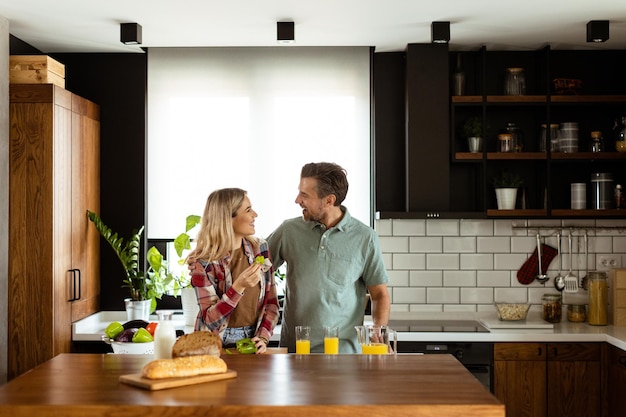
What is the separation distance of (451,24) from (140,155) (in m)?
2.33

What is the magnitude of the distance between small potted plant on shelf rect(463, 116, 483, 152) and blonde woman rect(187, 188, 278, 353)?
2.30 m

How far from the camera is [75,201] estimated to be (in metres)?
5.22

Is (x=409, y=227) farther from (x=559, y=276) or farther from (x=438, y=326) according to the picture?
(x=559, y=276)

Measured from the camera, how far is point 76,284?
17.1 feet

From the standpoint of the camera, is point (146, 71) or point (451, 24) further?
point (146, 71)

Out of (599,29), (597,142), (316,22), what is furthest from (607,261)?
(316,22)

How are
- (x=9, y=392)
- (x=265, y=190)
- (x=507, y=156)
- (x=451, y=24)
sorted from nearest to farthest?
(x=9, y=392)
(x=451, y=24)
(x=507, y=156)
(x=265, y=190)

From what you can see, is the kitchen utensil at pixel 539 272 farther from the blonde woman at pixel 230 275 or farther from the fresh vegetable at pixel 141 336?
the fresh vegetable at pixel 141 336

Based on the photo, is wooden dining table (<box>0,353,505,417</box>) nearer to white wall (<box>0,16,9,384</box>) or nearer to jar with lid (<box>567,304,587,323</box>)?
white wall (<box>0,16,9,384</box>)

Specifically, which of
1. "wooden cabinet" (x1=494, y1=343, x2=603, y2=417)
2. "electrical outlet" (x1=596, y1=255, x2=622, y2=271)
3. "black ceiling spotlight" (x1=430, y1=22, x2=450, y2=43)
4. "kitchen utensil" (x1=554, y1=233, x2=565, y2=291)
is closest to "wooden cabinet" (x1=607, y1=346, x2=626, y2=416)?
"wooden cabinet" (x1=494, y1=343, x2=603, y2=417)

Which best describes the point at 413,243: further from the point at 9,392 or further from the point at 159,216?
the point at 9,392

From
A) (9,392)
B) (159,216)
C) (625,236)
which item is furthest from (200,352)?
(625,236)

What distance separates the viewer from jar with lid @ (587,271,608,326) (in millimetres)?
5293

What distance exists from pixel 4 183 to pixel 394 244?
255 centimetres
